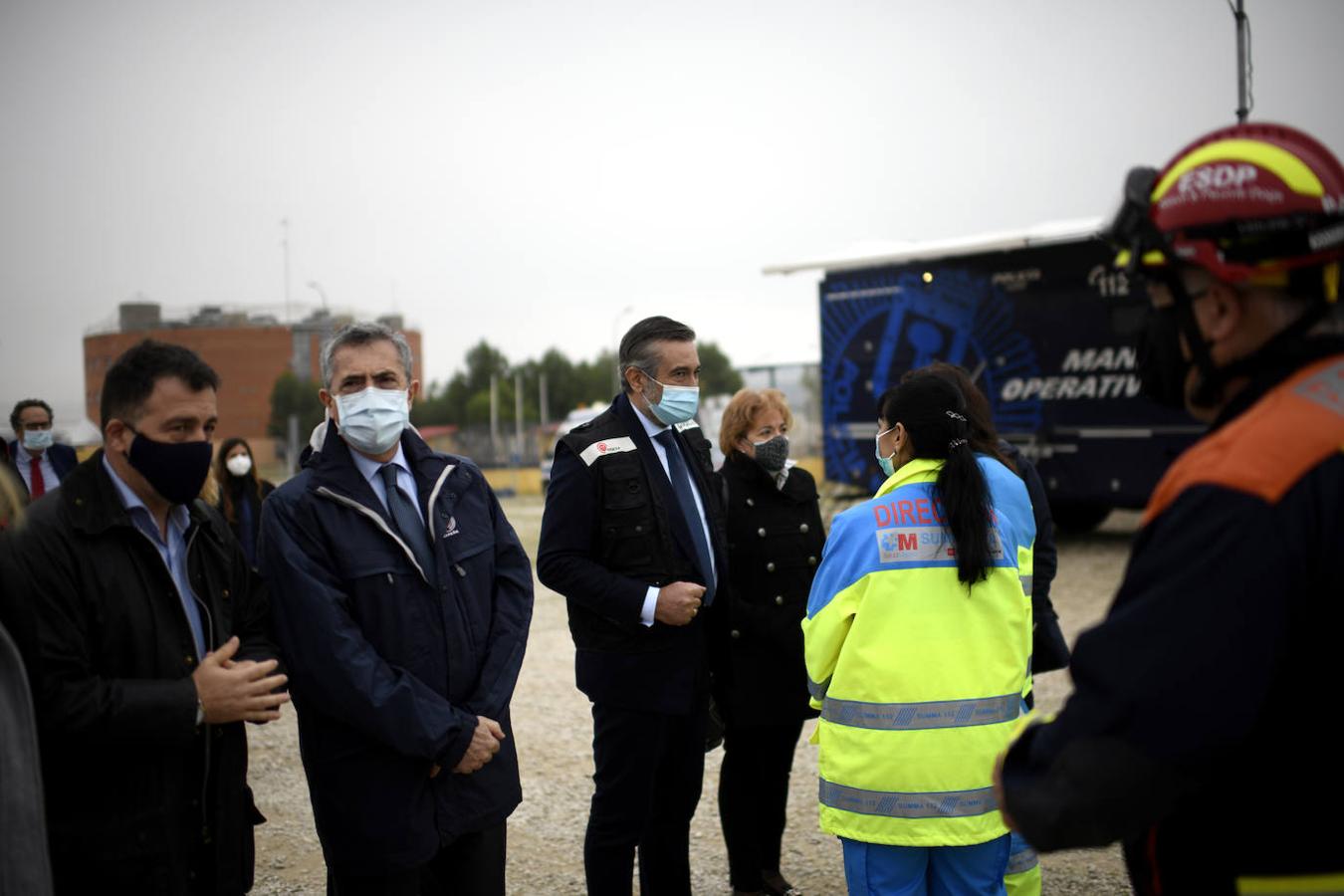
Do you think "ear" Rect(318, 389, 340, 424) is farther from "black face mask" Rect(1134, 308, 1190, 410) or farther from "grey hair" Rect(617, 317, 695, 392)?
"black face mask" Rect(1134, 308, 1190, 410)

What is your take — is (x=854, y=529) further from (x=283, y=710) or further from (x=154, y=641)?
(x=283, y=710)

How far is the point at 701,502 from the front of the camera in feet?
14.0

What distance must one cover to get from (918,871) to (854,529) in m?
1.02

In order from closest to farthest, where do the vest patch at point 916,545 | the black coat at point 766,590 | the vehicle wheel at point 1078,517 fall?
the vest patch at point 916,545
the black coat at point 766,590
the vehicle wheel at point 1078,517

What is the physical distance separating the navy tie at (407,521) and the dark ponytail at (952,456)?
1502mm

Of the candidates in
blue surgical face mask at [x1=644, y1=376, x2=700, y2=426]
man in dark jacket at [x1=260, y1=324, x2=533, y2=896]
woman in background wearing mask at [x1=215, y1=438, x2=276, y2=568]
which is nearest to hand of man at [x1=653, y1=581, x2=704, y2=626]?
man in dark jacket at [x1=260, y1=324, x2=533, y2=896]

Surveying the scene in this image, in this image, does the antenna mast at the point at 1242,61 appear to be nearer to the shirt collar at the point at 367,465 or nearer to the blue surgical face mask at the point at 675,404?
the blue surgical face mask at the point at 675,404

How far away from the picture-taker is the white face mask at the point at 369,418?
3.25m

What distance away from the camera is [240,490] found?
7.71 metres

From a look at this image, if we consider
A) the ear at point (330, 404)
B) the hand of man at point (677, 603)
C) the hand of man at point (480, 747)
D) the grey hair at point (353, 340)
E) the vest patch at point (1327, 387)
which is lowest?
the hand of man at point (480, 747)

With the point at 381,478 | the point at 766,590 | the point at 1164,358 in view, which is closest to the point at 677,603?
the point at 766,590

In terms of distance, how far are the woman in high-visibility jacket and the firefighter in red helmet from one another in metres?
1.33

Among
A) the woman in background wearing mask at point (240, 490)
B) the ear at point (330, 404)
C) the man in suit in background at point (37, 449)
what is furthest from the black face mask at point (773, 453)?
the man in suit in background at point (37, 449)

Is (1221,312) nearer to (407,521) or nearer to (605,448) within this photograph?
(407,521)
